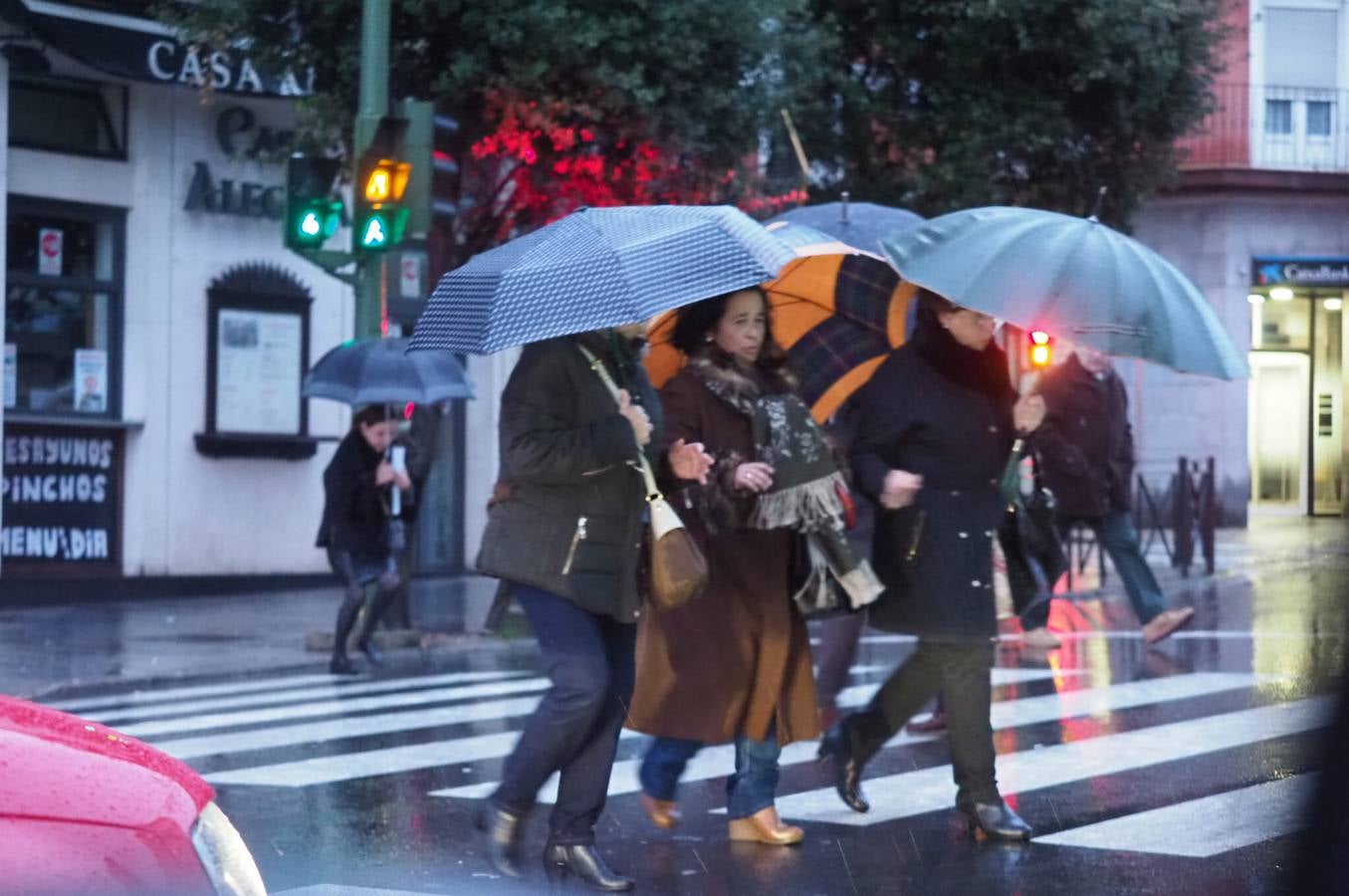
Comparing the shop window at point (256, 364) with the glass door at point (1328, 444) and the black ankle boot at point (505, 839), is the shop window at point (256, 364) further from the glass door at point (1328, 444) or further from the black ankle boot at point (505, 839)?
the glass door at point (1328, 444)

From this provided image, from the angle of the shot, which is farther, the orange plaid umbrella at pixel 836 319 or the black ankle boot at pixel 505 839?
the orange plaid umbrella at pixel 836 319

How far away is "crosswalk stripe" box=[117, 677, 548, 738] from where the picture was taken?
1025cm

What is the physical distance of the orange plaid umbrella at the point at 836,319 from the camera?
25.7 feet

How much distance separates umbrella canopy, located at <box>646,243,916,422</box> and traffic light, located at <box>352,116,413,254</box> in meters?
5.58

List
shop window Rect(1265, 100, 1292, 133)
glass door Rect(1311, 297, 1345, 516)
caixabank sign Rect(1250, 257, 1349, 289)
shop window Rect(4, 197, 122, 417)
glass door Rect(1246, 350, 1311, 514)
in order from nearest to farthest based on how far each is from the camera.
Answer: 1. glass door Rect(1311, 297, 1345, 516)
2. glass door Rect(1246, 350, 1311, 514)
3. caixabank sign Rect(1250, 257, 1349, 289)
4. shop window Rect(4, 197, 122, 417)
5. shop window Rect(1265, 100, 1292, 133)

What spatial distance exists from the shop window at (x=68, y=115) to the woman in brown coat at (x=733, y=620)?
12177 mm

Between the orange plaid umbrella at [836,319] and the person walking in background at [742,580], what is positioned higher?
the orange plaid umbrella at [836,319]

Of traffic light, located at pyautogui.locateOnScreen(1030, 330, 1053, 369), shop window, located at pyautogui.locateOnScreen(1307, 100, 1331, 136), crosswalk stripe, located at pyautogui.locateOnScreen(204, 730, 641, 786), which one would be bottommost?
crosswalk stripe, located at pyautogui.locateOnScreen(204, 730, 641, 786)

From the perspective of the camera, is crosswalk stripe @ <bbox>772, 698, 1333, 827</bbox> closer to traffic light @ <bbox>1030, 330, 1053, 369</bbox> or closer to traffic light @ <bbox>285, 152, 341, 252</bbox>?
traffic light @ <bbox>1030, 330, 1053, 369</bbox>

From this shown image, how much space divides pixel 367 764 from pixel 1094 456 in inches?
201

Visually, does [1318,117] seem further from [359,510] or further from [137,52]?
[137,52]

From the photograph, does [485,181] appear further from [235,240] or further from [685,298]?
[685,298]

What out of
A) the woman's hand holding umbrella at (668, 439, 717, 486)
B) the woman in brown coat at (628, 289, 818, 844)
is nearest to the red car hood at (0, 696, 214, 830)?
the woman's hand holding umbrella at (668, 439, 717, 486)

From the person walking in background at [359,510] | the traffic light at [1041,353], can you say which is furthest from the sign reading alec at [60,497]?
the traffic light at [1041,353]
